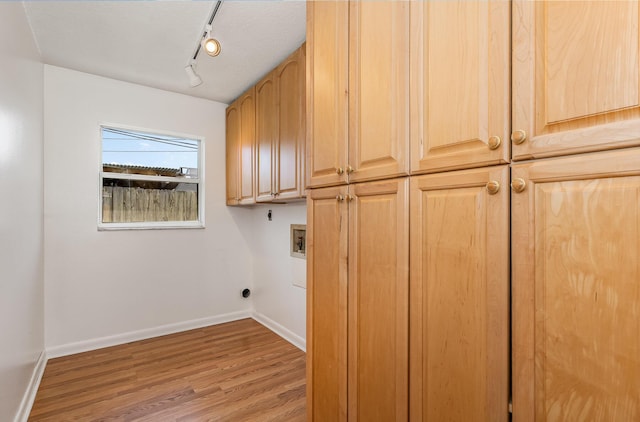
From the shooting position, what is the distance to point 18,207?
1750 millimetres

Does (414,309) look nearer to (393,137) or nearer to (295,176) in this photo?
(393,137)

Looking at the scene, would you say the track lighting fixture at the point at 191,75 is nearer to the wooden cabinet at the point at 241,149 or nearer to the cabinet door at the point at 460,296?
the wooden cabinet at the point at 241,149

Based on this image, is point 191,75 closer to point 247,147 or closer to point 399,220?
point 247,147

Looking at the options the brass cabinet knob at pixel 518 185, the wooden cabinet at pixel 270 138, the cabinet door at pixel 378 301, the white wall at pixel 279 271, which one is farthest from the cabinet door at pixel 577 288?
the white wall at pixel 279 271

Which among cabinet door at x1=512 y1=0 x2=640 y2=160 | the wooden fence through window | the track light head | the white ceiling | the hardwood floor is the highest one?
the white ceiling

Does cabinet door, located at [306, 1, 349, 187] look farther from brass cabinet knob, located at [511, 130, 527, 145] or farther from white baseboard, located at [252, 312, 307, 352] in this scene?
white baseboard, located at [252, 312, 307, 352]

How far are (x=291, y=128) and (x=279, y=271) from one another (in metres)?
1.55

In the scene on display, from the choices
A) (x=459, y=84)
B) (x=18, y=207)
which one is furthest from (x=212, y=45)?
(x=459, y=84)

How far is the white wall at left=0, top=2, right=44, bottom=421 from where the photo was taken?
4.95 feet

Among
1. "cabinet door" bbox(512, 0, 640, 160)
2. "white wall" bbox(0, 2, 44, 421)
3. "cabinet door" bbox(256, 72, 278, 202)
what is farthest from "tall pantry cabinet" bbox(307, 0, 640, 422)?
"white wall" bbox(0, 2, 44, 421)

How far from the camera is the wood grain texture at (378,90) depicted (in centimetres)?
105

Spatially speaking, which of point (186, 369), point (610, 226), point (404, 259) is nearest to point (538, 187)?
point (610, 226)

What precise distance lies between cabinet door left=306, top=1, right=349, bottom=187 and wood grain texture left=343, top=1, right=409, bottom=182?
5 cm

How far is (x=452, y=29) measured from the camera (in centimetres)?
92
